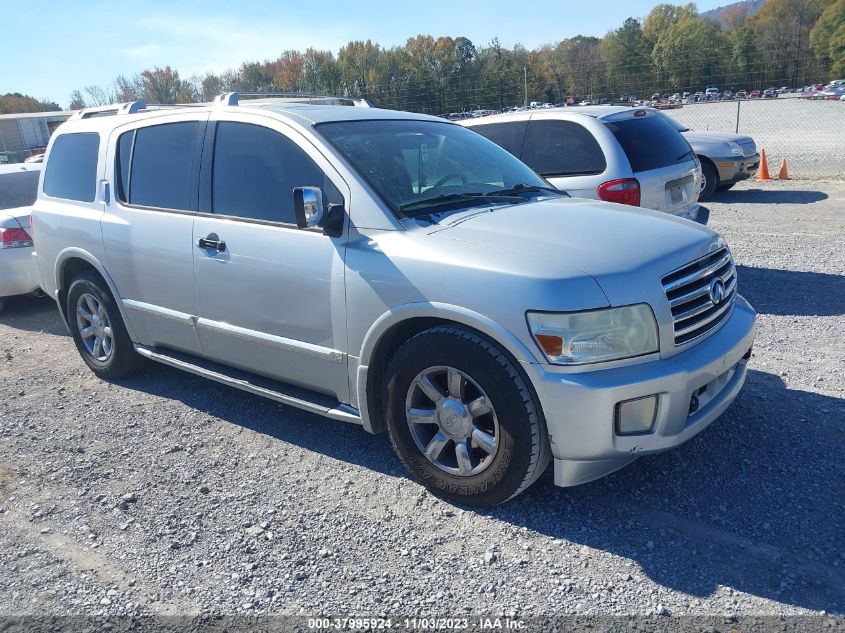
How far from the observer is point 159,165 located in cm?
469

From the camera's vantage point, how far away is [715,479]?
356cm

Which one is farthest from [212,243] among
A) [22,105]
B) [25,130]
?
[22,105]

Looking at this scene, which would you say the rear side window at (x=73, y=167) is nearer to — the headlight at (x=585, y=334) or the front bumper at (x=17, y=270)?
the front bumper at (x=17, y=270)

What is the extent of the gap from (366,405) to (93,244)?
266 centimetres

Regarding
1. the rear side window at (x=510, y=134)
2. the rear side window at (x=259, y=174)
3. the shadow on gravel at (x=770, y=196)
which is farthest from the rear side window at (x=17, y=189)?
the shadow on gravel at (x=770, y=196)

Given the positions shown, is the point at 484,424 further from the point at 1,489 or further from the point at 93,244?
the point at 93,244

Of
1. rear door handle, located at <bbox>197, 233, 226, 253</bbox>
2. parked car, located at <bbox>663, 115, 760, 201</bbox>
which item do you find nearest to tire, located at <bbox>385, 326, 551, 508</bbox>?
rear door handle, located at <bbox>197, 233, 226, 253</bbox>

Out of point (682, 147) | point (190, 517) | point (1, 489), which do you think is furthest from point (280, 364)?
point (682, 147)

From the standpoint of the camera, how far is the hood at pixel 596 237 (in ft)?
10.2

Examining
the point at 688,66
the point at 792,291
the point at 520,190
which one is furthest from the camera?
the point at 688,66

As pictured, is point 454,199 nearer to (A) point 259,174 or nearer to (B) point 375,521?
(A) point 259,174

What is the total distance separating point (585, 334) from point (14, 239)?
6.57 m

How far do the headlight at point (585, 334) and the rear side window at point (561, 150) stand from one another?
154 inches

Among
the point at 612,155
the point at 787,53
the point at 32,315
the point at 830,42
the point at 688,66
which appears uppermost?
the point at 830,42
